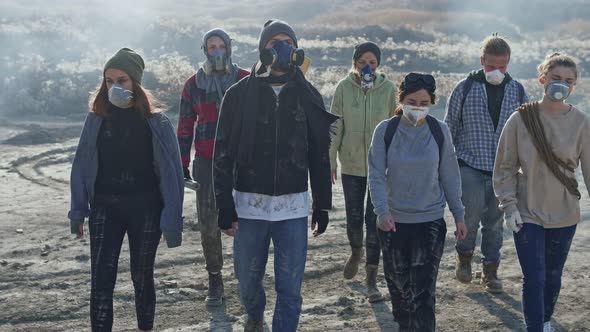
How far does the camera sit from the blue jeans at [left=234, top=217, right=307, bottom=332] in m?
4.61

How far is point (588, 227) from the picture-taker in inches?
352

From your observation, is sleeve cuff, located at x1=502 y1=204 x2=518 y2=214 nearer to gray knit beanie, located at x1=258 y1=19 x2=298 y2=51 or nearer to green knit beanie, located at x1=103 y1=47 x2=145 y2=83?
gray knit beanie, located at x1=258 y1=19 x2=298 y2=51

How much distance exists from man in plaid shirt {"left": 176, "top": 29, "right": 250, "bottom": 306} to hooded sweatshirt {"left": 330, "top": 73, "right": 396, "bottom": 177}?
0.87 metres

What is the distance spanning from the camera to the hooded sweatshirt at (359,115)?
21.4 feet

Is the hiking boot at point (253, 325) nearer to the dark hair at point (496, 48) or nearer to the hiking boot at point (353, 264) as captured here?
the hiking boot at point (353, 264)

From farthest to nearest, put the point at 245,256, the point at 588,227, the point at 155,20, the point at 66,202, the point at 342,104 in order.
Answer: the point at 155,20
the point at 66,202
the point at 588,227
the point at 342,104
the point at 245,256

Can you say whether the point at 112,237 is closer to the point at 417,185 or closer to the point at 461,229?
the point at 417,185

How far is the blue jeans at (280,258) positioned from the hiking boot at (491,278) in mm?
2462

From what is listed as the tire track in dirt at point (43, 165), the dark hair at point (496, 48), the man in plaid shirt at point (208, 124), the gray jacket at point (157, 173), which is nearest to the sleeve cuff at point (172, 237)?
the gray jacket at point (157, 173)

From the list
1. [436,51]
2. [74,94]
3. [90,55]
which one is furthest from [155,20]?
[74,94]

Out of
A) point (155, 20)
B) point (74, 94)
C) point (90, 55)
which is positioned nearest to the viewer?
point (74, 94)

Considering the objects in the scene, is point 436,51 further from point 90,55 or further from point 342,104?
point 342,104

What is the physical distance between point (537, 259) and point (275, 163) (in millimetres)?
1582

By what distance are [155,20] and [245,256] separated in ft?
112
